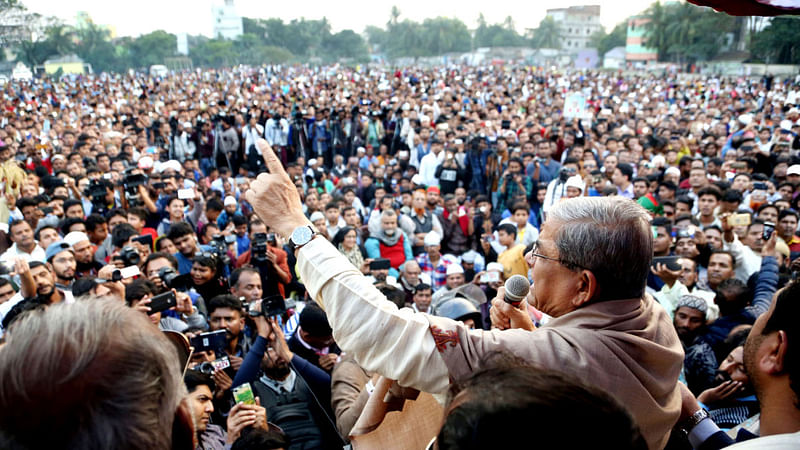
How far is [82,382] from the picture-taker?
29.5 inches

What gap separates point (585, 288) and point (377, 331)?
512 millimetres

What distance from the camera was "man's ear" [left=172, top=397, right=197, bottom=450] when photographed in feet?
2.83

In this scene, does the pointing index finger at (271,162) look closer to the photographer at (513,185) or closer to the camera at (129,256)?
the camera at (129,256)

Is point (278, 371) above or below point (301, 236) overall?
below

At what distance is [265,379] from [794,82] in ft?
75.5

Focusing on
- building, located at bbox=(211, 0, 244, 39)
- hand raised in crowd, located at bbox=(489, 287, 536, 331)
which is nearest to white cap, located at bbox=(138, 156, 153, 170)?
hand raised in crowd, located at bbox=(489, 287, 536, 331)

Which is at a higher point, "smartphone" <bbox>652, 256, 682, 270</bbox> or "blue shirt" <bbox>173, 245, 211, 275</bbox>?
"smartphone" <bbox>652, 256, 682, 270</bbox>

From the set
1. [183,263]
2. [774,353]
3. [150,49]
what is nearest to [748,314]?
[774,353]

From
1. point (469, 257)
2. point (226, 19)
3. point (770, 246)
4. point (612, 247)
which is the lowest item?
point (469, 257)

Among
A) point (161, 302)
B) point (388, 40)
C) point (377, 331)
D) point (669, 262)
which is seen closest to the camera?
point (377, 331)

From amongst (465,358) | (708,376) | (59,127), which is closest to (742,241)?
(708,376)

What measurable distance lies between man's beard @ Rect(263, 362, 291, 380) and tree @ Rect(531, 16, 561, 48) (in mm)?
77968

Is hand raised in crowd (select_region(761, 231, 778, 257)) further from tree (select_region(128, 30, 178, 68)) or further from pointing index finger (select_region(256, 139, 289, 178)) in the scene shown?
tree (select_region(128, 30, 178, 68))

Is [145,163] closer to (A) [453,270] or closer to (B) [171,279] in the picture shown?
(B) [171,279]
